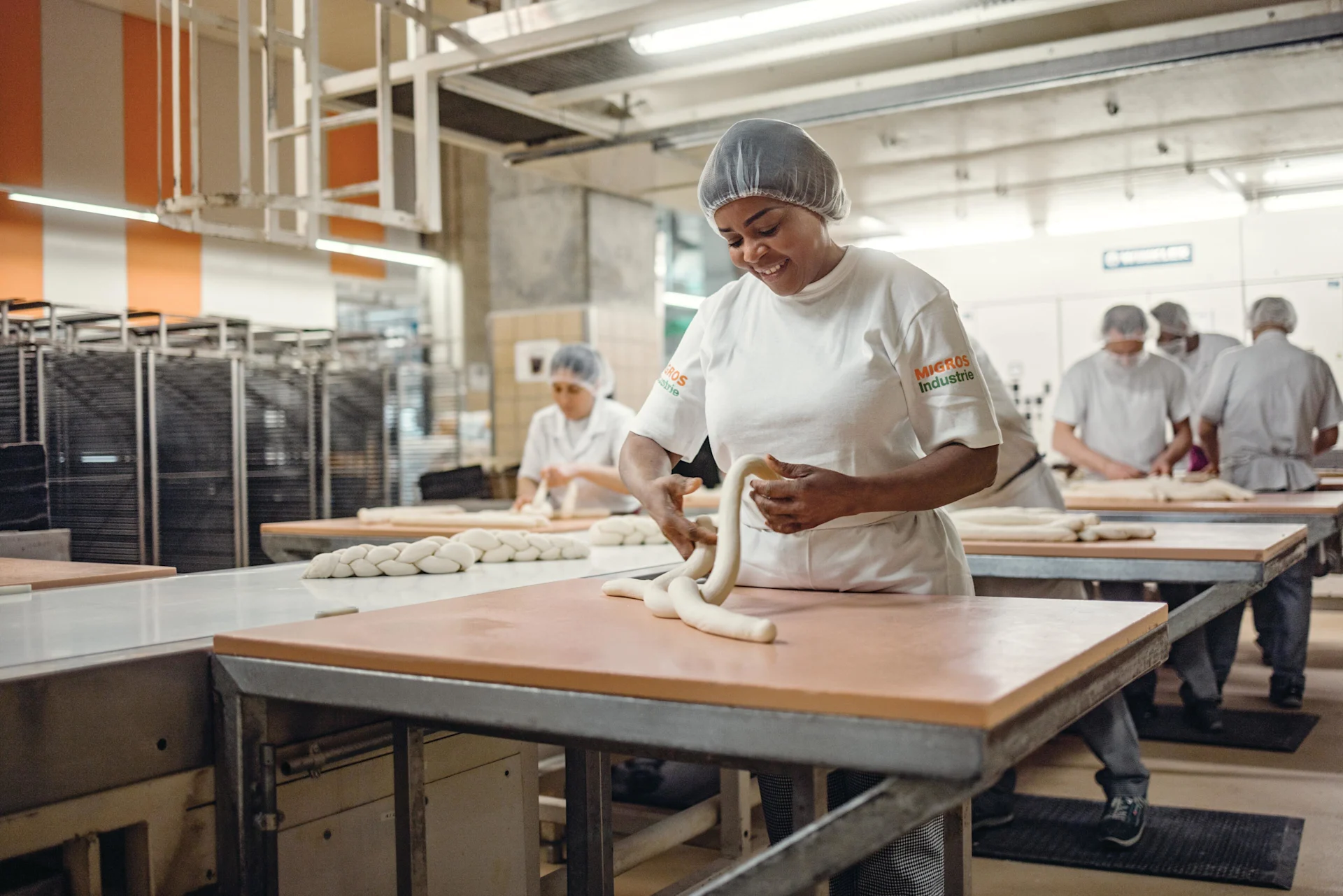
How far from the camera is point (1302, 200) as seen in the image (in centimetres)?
826

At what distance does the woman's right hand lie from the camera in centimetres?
166

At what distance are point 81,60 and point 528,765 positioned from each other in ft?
19.2

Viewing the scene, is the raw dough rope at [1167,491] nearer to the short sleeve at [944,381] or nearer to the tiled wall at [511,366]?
the short sleeve at [944,381]

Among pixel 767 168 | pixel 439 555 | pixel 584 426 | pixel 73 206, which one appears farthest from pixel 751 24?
pixel 73 206

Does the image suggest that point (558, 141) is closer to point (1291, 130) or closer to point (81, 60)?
point (81, 60)

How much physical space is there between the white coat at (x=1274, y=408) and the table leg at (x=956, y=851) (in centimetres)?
442

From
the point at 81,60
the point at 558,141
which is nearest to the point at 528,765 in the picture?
the point at 558,141

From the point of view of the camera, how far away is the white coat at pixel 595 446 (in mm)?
4637

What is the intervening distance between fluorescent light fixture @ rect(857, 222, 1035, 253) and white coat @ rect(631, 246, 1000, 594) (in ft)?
26.2

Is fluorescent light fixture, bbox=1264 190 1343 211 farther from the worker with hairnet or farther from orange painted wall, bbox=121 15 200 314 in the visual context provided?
orange painted wall, bbox=121 15 200 314

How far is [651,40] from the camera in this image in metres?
4.45

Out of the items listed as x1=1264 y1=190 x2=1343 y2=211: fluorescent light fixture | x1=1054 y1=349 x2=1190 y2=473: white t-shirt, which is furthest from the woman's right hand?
x1=1264 y1=190 x2=1343 y2=211: fluorescent light fixture

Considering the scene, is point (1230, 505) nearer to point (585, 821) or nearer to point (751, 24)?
point (751, 24)

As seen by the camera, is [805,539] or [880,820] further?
[805,539]
